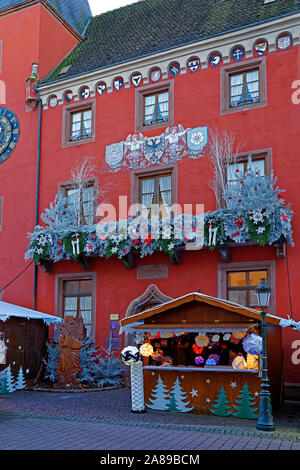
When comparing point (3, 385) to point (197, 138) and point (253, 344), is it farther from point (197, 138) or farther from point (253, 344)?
point (197, 138)

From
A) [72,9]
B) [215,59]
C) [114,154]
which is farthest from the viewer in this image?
[72,9]

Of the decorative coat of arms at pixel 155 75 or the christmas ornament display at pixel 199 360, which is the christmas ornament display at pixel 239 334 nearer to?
the christmas ornament display at pixel 199 360

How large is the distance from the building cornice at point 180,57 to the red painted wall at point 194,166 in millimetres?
426

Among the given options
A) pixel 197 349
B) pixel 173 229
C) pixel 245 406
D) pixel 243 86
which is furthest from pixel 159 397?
pixel 243 86

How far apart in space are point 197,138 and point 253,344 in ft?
22.4

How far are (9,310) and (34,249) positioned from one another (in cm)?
228

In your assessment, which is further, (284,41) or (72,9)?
(72,9)

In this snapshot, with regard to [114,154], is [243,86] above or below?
above

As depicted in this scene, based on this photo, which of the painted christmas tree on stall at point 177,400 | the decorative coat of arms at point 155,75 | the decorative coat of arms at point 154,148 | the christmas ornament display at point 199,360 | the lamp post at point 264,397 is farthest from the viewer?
the decorative coat of arms at point 155,75

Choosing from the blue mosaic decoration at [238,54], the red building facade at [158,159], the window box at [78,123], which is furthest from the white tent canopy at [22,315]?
the blue mosaic decoration at [238,54]

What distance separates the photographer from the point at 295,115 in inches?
547

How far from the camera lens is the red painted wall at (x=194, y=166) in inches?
538

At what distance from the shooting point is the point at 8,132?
736 inches
